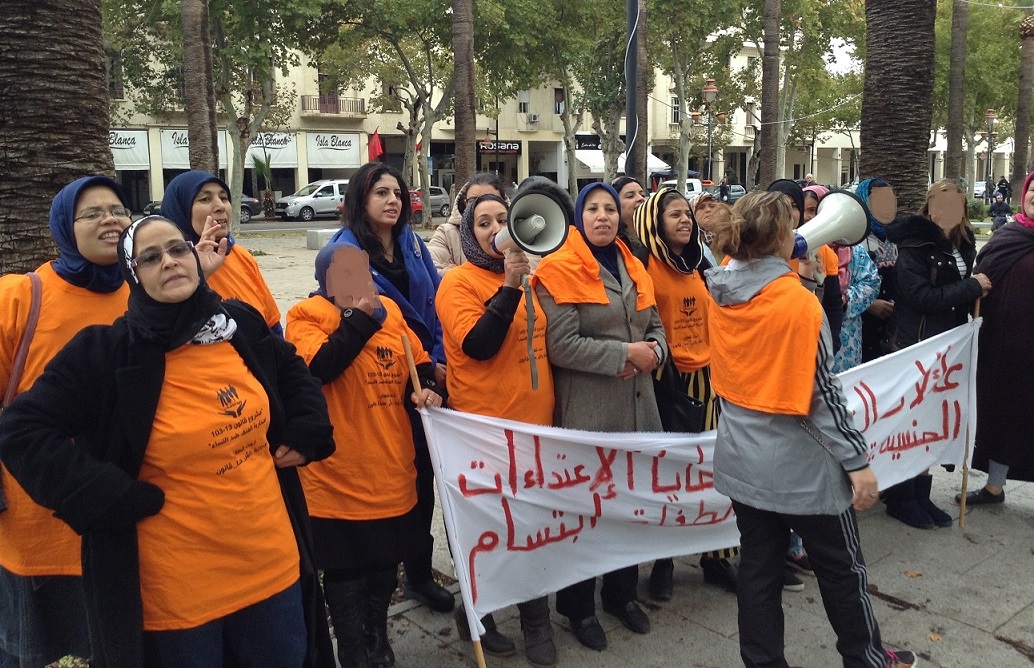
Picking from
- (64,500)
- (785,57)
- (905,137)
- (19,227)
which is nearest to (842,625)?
(64,500)

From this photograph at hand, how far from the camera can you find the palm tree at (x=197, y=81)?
12445 mm

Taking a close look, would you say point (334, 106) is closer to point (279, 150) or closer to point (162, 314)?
point (279, 150)

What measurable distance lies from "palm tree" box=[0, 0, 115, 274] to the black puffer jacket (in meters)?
4.31

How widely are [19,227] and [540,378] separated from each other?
7.95ft

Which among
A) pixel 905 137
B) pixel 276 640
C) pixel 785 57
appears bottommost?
pixel 276 640

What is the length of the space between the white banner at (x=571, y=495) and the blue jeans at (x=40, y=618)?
1.31m

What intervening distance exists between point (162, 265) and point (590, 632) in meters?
2.32

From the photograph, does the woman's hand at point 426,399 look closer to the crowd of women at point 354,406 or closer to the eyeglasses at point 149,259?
the crowd of women at point 354,406

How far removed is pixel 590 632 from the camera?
3.60 meters

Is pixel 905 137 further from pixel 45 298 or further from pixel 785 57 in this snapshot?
pixel 785 57

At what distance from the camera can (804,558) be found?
4324 millimetres

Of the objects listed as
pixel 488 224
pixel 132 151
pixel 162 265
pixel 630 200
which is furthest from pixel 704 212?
pixel 132 151

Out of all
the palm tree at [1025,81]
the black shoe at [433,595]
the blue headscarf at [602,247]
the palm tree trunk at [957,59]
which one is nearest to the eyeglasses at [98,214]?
the blue headscarf at [602,247]

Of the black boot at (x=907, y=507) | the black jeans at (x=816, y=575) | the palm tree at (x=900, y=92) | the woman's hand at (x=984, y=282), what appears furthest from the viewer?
the palm tree at (x=900, y=92)
